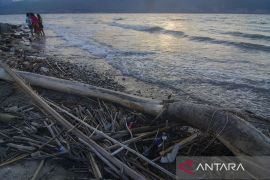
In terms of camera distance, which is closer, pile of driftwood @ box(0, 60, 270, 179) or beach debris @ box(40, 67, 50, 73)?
pile of driftwood @ box(0, 60, 270, 179)

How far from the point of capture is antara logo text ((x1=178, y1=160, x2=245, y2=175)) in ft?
13.7

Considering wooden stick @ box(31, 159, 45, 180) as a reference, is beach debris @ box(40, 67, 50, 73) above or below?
above

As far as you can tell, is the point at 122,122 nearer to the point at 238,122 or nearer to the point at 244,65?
the point at 238,122

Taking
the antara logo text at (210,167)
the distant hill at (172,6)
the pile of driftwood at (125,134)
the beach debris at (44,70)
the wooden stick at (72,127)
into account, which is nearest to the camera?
the wooden stick at (72,127)

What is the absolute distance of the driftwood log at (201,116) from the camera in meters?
4.28

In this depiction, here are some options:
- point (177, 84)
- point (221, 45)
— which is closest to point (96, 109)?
point (177, 84)

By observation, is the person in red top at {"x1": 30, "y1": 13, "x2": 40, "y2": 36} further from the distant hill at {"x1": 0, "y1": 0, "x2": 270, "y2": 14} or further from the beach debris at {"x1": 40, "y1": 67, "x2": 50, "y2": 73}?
the distant hill at {"x1": 0, "y1": 0, "x2": 270, "y2": 14}

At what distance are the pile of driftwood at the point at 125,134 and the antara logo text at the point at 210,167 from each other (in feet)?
0.61

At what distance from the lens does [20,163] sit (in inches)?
179

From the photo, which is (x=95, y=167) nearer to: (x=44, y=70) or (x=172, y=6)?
(x=44, y=70)

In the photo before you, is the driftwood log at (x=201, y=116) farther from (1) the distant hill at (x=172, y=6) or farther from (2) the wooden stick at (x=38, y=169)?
(1) the distant hill at (x=172, y=6)

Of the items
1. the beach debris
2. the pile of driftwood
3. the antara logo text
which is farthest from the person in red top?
the antara logo text

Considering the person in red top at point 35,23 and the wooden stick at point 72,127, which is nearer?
the wooden stick at point 72,127

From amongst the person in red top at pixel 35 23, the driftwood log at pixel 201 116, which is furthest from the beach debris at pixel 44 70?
the person in red top at pixel 35 23
